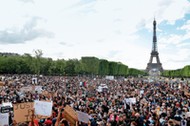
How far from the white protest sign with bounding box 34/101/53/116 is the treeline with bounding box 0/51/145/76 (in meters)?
88.9

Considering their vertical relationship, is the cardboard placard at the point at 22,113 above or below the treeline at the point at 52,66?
below

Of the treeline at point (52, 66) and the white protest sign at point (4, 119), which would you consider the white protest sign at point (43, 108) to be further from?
the treeline at point (52, 66)

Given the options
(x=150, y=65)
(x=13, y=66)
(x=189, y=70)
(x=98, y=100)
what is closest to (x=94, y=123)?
(x=98, y=100)

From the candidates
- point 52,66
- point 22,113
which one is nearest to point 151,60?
point 52,66

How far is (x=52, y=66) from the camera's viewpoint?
108312mm

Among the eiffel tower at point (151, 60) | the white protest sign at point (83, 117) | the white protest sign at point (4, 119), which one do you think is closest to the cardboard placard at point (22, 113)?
the white protest sign at point (4, 119)

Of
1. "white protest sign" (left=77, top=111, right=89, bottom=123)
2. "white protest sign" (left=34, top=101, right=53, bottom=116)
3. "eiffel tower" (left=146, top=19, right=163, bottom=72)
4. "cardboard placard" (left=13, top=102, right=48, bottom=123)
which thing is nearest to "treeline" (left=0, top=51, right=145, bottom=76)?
"eiffel tower" (left=146, top=19, right=163, bottom=72)

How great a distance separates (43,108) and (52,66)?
98307 millimetres

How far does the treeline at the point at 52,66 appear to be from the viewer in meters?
99.0

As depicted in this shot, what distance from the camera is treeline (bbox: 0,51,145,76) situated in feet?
325

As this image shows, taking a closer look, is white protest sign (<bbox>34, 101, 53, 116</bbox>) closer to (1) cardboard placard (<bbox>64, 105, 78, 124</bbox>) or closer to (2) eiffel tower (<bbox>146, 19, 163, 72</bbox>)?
(1) cardboard placard (<bbox>64, 105, 78, 124</bbox>)

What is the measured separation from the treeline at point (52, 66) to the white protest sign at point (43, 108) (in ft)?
292

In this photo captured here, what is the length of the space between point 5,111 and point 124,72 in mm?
135114

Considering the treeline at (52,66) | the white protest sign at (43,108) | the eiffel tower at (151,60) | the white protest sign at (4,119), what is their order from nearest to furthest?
the white protest sign at (43,108) → the white protest sign at (4,119) → the treeline at (52,66) → the eiffel tower at (151,60)
